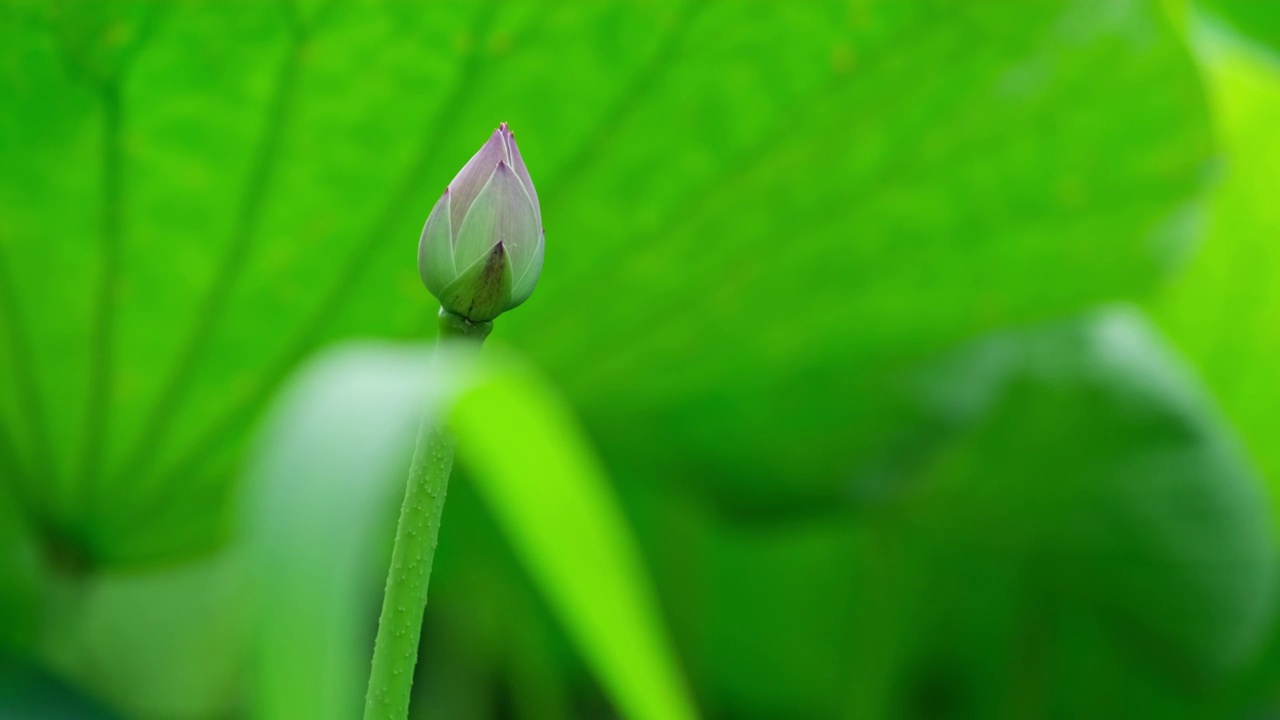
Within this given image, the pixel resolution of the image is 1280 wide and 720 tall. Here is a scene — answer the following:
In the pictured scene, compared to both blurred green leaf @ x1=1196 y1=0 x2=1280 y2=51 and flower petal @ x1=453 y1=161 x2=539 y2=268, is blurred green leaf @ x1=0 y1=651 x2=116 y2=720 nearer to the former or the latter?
flower petal @ x1=453 y1=161 x2=539 y2=268

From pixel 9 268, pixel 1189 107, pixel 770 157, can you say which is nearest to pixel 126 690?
pixel 9 268

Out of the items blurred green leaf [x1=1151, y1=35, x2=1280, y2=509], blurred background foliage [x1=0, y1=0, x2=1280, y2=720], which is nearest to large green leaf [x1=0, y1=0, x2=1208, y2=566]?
blurred background foliage [x1=0, y1=0, x2=1280, y2=720]

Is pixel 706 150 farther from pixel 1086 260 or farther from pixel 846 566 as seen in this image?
pixel 846 566

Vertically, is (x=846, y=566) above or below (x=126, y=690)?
above

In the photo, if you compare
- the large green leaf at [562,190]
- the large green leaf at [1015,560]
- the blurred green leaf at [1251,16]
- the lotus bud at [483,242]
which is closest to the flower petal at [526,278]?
the lotus bud at [483,242]

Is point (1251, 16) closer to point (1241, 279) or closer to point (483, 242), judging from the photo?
point (1241, 279)

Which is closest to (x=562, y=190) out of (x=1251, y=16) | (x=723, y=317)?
(x=723, y=317)
